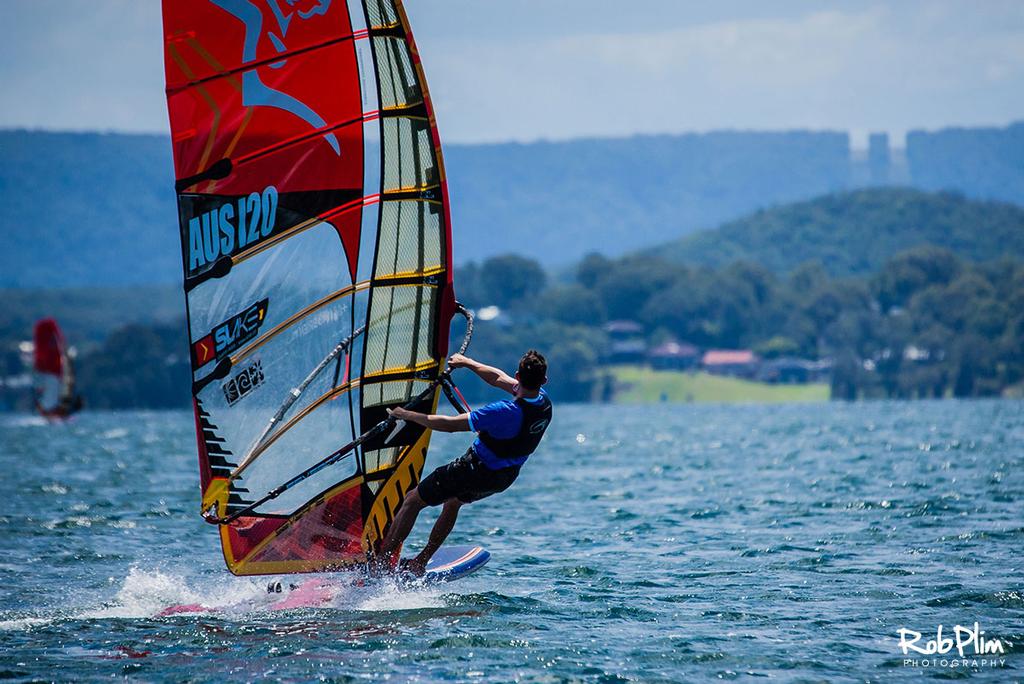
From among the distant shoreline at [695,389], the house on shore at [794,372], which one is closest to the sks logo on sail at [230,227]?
the distant shoreline at [695,389]

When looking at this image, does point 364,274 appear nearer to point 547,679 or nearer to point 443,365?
point 443,365

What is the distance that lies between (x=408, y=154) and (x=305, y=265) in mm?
1151

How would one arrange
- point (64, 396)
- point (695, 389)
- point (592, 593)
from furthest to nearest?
point (695, 389) → point (64, 396) → point (592, 593)

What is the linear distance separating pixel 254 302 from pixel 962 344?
125 meters

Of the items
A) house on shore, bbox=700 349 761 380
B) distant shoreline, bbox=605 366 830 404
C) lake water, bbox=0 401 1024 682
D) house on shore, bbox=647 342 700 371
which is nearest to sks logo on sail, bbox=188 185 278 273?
lake water, bbox=0 401 1024 682

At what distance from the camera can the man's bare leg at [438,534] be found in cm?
1095

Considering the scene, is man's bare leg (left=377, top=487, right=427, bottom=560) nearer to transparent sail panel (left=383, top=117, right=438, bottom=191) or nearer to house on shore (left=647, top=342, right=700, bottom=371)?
transparent sail panel (left=383, top=117, right=438, bottom=191)

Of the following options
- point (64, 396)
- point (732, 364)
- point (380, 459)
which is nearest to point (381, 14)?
point (380, 459)

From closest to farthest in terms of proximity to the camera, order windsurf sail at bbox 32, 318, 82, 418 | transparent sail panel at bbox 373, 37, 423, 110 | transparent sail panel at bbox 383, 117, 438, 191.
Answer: transparent sail panel at bbox 373, 37, 423, 110
transparent sail panel at bbox 383, 117, 438, 191
windsurf sail at bbox 32, 318, 82, 418

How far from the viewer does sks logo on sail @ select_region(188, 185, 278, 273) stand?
10.5 m

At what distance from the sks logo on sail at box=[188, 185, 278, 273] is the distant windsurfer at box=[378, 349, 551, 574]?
1.72 m

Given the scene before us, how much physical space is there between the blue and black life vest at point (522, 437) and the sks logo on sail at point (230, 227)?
90.1 inches

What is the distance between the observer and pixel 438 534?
11.1 meters

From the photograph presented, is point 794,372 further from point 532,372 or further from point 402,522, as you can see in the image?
point 532,372
